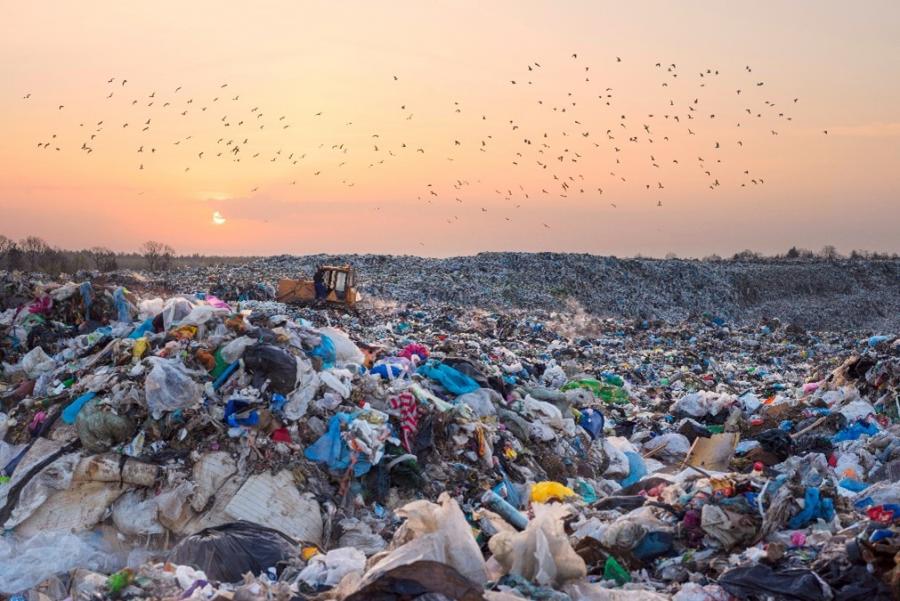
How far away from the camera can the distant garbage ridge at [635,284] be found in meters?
24.2

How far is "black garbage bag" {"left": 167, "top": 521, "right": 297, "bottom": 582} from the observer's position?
4.71 metres

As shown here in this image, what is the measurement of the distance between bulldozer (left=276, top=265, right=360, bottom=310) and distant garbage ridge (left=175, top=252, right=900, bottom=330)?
12.9ft

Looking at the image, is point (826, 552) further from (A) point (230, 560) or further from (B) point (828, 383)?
(B) point (828, 383)

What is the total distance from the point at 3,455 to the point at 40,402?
1.81 ft

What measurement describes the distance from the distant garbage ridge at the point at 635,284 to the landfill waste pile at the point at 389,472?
1306 centimetres

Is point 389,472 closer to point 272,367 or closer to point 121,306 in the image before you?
point 272,367

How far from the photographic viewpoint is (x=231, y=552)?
15.7ft

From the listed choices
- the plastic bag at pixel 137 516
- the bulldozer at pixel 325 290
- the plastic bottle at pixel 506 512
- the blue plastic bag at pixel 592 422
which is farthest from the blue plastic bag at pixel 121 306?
the bulldozer at pixel 325 290

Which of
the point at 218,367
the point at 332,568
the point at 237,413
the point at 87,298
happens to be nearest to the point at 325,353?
the point at 218,367

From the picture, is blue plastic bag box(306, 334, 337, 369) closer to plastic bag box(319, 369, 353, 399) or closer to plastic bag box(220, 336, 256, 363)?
plastic bag box(319, 369, 353, 399)

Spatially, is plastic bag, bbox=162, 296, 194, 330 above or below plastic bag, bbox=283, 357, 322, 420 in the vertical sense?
above

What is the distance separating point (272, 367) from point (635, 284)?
2354 centimetres

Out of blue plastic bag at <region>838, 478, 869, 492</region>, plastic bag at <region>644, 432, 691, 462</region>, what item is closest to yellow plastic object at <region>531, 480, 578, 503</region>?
blue plastic bag at <region>838, 478, 869, 492</region>

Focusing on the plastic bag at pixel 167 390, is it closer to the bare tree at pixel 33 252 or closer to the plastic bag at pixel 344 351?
the plastic bag at pixel 344 351
